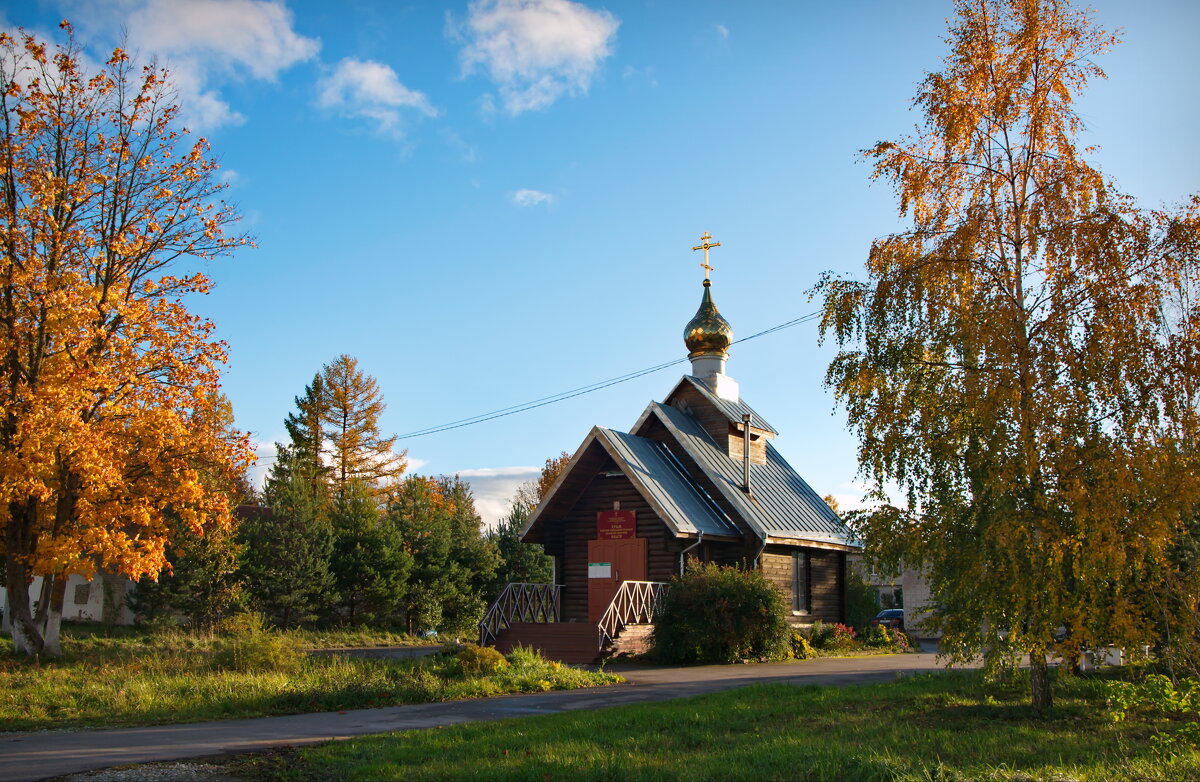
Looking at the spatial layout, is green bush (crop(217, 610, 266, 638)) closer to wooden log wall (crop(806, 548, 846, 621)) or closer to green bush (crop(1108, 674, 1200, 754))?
green bush (crop(1108, 674, 1200, 754))

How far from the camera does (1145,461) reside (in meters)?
10.1

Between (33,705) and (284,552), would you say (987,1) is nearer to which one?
(33,705)

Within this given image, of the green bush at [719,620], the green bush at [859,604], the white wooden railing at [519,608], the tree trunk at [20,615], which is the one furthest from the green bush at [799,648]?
the tree trunk at [20,615]

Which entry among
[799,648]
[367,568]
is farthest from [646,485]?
[367,568]

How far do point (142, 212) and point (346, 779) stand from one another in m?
16.5

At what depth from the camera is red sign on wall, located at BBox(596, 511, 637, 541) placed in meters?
26.4

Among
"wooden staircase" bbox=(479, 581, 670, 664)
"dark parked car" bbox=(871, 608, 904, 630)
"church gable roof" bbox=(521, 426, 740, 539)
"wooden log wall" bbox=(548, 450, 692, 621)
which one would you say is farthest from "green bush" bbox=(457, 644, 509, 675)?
"dark parked car" bbox=(871, 608, 904, 630)

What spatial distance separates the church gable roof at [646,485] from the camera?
79.4 feet

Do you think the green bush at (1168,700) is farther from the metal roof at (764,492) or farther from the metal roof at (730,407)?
the metal roof at (730,407)

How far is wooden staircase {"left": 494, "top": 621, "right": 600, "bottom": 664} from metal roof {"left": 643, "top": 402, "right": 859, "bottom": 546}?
20.1 feet

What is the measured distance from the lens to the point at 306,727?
1189 cm

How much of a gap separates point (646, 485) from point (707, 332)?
32.9ft

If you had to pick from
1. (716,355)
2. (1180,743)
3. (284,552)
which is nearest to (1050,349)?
(1180,743)

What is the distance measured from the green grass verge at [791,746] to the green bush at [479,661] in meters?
4.42
